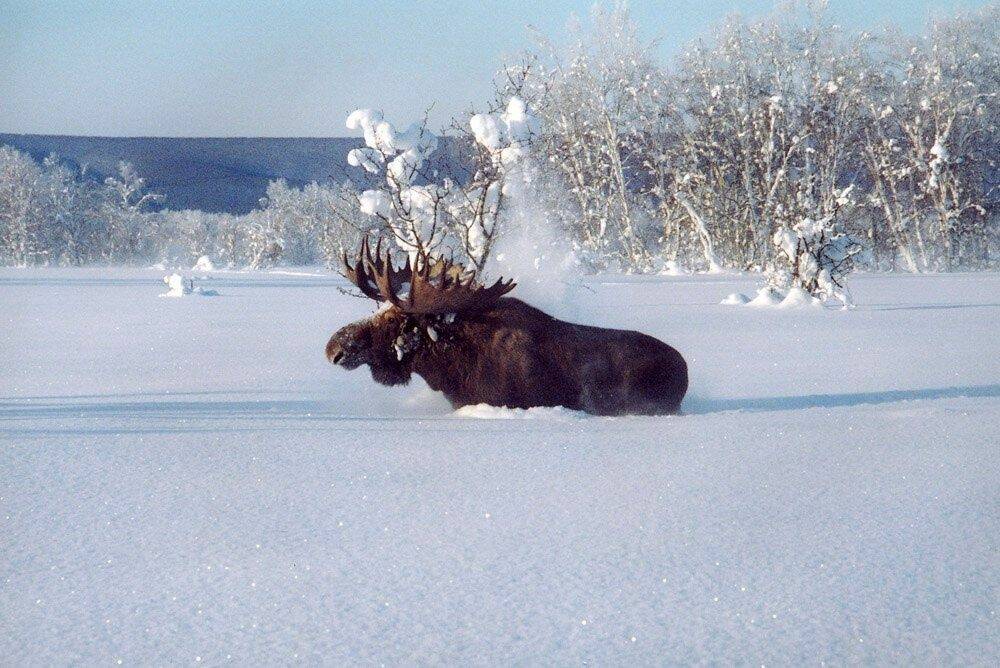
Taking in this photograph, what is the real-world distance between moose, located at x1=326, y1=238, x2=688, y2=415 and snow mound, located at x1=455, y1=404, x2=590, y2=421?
0.30ft

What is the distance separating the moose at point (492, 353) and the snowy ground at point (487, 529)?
1.03 ft

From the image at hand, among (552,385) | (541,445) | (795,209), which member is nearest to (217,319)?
(552,385)

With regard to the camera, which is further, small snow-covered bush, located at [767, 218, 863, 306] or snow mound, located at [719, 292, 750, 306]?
small snow-covered bush, located at [767, 218, 863, 306]

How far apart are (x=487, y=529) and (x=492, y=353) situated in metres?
3.29

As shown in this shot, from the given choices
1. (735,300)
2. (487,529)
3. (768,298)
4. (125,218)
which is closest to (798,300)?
(768,298)

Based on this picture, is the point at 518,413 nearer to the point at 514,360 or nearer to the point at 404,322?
the point at 514,360

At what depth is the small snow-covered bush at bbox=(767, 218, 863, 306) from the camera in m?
19.1

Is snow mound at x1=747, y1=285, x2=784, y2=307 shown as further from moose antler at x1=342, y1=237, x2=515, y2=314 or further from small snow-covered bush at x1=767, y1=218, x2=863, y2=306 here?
moose antler at x1=342, y1=237, x2=515, y2=314

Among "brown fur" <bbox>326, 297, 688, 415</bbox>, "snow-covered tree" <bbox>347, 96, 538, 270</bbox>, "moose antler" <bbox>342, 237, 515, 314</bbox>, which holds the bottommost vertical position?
"brown fur" <bbox>326, 297, 688, 415</bbox>

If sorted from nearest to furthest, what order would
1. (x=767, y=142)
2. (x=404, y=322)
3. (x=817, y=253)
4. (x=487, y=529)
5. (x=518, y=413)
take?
(x=487, y=529) → (x=518, y=413) → (x=404, y=322) → (x=817, y=253) → (x=767, y=142)

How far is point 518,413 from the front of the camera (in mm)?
6336

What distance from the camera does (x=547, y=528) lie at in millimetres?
3375

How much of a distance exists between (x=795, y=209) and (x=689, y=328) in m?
21.8

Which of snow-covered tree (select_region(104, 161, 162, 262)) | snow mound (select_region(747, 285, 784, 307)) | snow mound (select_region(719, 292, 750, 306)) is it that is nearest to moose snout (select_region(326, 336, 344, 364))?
snow mound (select_region(719, 292, 750, 306))
